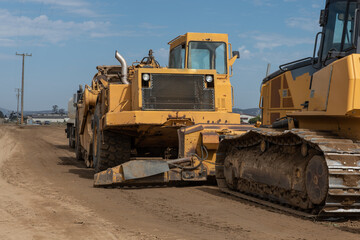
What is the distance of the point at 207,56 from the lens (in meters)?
12.5

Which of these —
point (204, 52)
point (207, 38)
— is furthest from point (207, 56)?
point (207, 38)

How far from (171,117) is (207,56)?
239 cm

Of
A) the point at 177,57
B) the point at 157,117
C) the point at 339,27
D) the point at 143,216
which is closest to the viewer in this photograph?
the point at 143,216

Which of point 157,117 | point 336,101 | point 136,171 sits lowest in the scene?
point 136,171

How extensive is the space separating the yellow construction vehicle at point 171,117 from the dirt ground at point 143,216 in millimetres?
408

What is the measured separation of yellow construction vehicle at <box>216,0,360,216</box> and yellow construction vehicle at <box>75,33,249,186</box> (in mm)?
665

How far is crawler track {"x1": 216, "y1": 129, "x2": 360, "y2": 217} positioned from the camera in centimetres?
583

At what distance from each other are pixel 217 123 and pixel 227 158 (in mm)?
1794

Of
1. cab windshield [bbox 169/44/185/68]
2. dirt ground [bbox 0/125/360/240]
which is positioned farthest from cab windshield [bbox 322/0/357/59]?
cab windshield [bbox 169/44/185/68]

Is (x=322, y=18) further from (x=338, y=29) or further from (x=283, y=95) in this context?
(x=283, y=95)

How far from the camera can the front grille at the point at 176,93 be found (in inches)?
436

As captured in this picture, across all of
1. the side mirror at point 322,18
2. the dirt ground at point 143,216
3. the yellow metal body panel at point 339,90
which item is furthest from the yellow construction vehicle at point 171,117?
the yellow metal body panel at point 339,90

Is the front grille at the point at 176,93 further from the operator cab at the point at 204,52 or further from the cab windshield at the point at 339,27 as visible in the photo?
the cab windshield at the point at 339,27

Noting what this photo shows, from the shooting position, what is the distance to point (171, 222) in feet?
20.2
